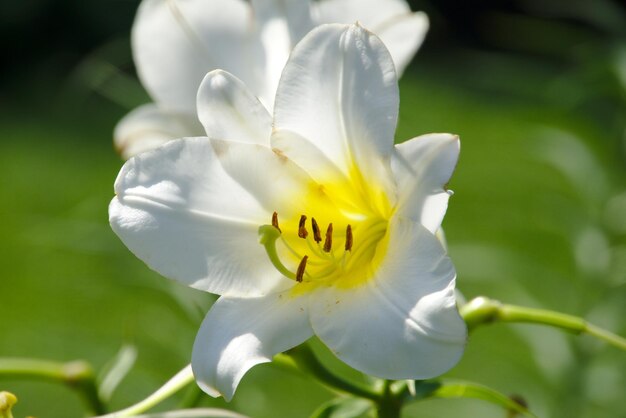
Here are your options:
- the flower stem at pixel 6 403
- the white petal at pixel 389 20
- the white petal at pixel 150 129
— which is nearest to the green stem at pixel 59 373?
the flower stem at pixel 6 403

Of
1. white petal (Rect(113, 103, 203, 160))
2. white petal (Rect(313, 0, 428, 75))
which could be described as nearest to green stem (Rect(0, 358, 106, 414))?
white petal (Rect(113, 103, 203, 160))

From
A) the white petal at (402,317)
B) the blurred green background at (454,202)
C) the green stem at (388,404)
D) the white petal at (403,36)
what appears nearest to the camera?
the white petal at (402,317)

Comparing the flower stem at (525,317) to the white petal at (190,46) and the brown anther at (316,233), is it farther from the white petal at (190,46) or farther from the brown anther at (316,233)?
the white petal at (190,46)

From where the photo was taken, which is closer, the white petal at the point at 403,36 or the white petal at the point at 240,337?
the white petal at the point at 240,337

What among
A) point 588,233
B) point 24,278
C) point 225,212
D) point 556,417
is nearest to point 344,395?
point 225,212

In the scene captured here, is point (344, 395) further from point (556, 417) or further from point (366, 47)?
point (556, 417)

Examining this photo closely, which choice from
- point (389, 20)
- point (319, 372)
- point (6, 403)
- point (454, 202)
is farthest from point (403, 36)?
point (454, 202)
